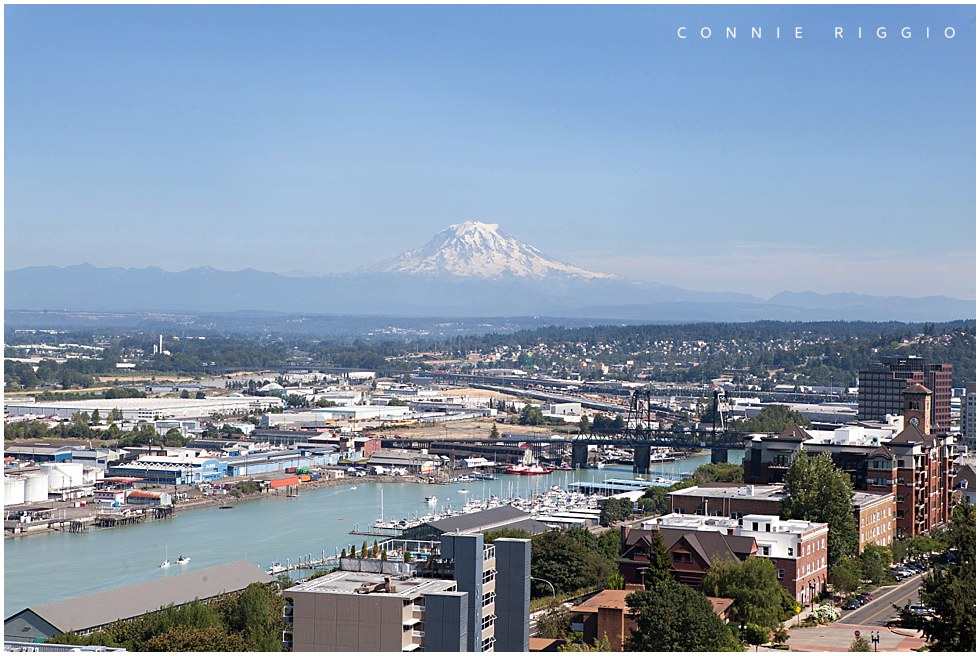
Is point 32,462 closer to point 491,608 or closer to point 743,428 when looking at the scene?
point 743,428

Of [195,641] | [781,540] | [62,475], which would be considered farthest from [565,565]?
[62,475]

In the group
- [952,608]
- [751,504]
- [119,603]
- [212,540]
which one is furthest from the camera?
[212,540]

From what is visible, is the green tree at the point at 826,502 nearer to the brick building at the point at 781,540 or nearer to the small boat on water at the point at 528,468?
the brick building at the point at 781,540

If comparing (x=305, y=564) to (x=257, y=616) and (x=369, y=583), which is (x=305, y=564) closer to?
(x=257, y=616)

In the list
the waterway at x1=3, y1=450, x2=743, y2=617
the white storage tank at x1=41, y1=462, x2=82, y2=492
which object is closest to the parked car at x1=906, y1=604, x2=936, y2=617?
the waterway at x1=3, y1=450, x2=743, y2=617

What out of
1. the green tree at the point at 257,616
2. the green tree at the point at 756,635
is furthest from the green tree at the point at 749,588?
the green tree at the point at 257,616

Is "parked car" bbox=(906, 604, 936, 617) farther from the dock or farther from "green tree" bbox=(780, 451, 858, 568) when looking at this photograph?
the dock
